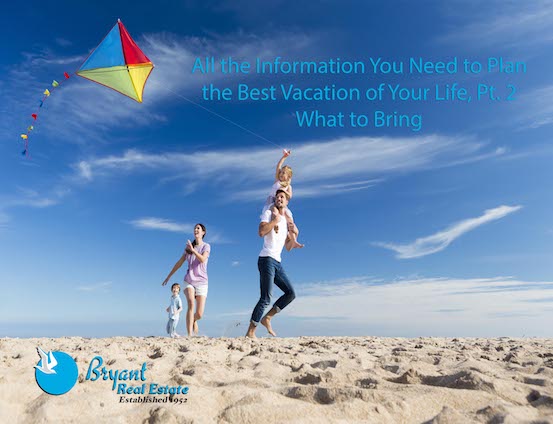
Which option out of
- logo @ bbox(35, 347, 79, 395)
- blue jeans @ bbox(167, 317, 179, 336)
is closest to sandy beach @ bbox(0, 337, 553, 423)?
logo @ bbox(35, 347, 79, 395)

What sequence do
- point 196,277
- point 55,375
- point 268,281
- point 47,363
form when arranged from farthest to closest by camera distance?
1. point 196,277
2. point 268,281
3. point 47,363
4. point 55,375

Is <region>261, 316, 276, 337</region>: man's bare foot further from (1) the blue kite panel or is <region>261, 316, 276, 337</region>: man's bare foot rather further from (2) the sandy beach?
(1) the blue kite panel

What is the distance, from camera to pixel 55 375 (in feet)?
9.80

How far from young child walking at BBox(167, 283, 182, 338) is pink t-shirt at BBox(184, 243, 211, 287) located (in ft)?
5.02

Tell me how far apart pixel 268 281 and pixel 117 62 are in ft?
18.7

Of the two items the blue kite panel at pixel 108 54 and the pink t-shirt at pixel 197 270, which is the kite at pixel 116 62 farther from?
the pink t-shirt at pixel 197 270

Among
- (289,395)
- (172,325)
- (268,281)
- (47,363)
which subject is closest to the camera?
(289,395)

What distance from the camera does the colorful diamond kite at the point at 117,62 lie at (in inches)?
343

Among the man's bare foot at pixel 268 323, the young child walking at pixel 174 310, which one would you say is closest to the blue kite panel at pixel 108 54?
the young child walking at pixel 174 310

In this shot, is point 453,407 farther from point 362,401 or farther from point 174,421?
point 174,421

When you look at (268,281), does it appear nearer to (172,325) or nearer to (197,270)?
(197,270)

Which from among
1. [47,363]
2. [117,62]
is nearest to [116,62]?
[117,62]

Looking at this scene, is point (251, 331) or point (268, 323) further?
point (268, 323)

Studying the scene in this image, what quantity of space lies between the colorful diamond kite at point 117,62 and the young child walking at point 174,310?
437cm
